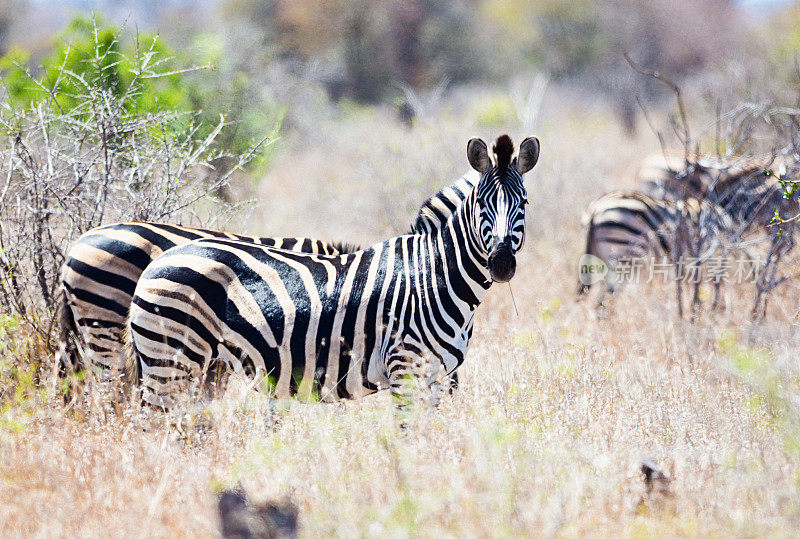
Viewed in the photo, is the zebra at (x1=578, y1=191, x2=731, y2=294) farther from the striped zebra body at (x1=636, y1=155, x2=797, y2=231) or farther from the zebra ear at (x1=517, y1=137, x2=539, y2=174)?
the zebra ear at (x1=517, y1=137, x2=539, y2=174)

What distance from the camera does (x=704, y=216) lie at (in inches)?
270

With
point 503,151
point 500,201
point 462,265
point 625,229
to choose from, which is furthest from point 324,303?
point 625,229

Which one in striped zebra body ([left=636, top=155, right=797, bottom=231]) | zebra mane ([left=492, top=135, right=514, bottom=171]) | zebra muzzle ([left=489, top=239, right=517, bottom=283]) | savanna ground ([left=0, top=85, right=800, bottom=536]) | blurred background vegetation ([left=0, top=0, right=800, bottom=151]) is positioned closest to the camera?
savanna ground ([left=0, top=85, right=800, bottom=536])

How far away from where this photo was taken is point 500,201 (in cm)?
416

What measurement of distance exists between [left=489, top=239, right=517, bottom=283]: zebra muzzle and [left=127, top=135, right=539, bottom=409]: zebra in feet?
0.15

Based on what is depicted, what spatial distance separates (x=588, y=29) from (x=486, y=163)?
29.9 m

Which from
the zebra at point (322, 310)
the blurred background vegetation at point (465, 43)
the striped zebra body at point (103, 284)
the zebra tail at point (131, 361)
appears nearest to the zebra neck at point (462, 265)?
the zebra at point (322, 310)

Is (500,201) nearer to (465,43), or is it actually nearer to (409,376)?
(409,376)

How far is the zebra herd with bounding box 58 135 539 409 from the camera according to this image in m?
4.21

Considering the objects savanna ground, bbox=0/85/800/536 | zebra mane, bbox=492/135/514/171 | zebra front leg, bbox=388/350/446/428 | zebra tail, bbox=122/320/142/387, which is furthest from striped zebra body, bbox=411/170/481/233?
zebra tail, bbox=122/320/142/387

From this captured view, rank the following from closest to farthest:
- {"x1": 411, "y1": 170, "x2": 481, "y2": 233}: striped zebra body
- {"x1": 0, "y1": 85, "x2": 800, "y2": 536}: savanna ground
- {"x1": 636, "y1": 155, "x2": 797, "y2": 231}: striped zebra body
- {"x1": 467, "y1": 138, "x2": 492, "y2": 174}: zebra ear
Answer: {"x1": 0, "y1": 85, "x2": 800, "y2": 536}: savanna ground, {"x1": 467, "y1": 138, "x2": 492, "y2": 174}: zebra ear, {"x1": 411, "y1": 170, "x2": 481, "y2": 233}: striped zebra body, {"x1": 636, "y1": 155, "x2": 797, "y2": 231}: striped zebra body

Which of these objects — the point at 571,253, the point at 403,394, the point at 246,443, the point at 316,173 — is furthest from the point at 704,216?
the point at 316,173

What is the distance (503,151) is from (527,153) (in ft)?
0.63

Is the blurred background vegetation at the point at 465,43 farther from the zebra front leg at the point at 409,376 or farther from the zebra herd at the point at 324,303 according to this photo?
the zebra front leg at the point at 409,376
